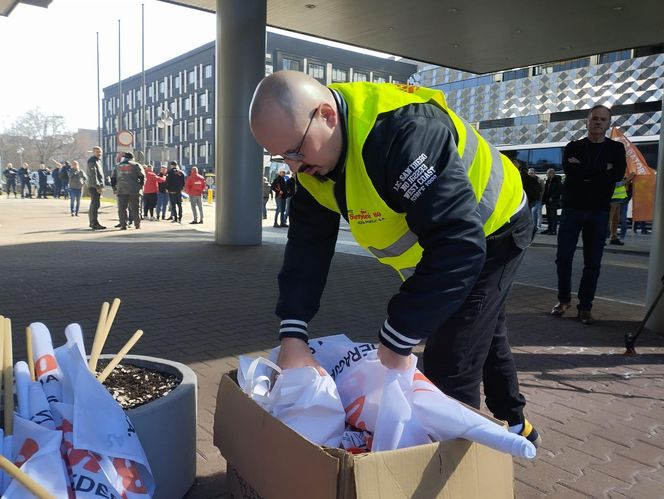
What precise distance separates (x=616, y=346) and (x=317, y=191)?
12.4 feet

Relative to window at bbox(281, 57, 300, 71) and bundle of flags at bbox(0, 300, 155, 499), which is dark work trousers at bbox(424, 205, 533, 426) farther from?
window at bbox(281, 57, 300, 71)

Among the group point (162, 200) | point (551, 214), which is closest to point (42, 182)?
point (162, 200)

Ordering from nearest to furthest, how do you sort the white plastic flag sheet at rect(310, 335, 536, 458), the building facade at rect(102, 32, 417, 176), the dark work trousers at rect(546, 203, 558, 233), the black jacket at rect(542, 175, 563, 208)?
the white plastic flag sheet at rect(310, 335, 536, 458) → the black jacket at rect(542, 175, 563, 208) → the dark work trousers at rect(546, 203, 558, 233) → the building facade at rect(102, 32, 417, 176)

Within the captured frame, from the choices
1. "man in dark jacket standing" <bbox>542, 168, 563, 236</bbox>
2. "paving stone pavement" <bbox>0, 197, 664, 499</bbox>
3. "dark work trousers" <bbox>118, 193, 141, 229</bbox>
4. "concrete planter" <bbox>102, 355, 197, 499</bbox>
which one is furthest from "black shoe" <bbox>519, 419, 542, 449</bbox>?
"man in dark jacket standing" <bbox>542, 168, 563, 236</bbox>

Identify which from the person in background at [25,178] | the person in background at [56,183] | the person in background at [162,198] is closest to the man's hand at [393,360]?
the person in background at [162,198]

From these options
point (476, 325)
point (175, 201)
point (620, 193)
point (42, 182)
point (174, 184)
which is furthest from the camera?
point (42, 182)

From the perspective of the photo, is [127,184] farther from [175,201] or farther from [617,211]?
[617,211]

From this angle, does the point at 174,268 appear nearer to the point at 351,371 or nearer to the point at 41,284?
the point at 41,284

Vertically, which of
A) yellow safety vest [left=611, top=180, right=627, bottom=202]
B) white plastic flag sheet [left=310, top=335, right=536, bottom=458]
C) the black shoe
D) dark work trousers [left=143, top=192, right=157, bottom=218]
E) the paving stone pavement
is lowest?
the paving stone pavement

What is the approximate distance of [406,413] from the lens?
5.10 feet

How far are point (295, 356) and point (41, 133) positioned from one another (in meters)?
77.2

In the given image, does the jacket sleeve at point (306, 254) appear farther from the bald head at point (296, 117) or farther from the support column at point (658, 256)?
the support column at point (658, 256)

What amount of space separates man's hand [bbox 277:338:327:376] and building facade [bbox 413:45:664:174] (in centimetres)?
2036

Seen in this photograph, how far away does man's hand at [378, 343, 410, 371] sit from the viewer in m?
1.63
